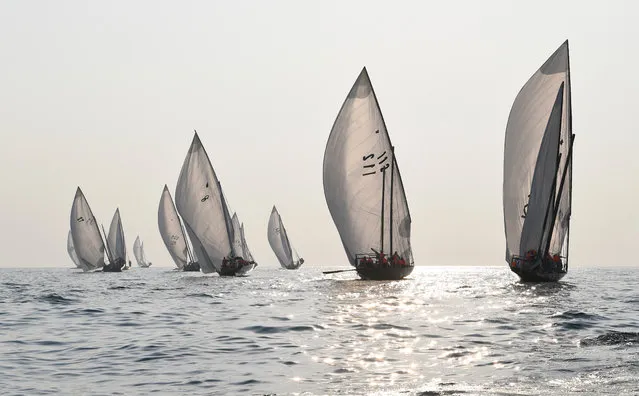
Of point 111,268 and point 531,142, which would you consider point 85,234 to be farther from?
point 531,142

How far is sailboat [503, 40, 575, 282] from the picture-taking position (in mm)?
53562

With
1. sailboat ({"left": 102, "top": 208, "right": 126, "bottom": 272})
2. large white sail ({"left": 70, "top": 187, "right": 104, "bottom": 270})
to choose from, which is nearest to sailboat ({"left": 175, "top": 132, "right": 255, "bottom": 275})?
large white sail ({"left": 70, "top": 187, "right": 104, "bottom": 270})

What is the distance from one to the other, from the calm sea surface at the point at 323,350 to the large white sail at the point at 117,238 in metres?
97.7

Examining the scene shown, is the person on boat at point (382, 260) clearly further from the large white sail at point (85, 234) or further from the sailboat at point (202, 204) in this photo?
the large white sail at point (85, 234)

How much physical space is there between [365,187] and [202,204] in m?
20.5

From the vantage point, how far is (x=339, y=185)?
61.8 m

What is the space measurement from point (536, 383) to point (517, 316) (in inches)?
604

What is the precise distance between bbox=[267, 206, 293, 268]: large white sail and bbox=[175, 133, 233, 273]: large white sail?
65.3 m

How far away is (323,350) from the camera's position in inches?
820

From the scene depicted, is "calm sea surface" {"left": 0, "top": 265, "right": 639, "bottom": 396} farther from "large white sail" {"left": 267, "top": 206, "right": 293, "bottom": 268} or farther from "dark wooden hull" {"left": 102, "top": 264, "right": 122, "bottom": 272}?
"large white sail" {"left": 267, "top": 206, "right": 293, "bottom": 268}

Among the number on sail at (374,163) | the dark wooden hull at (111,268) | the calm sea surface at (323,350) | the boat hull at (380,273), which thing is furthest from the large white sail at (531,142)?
the dark wooden hull at (111,268)

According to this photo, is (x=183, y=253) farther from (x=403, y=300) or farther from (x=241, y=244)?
(x=403, y=300)

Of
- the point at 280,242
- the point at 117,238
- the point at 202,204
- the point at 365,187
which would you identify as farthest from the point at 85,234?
the point at 365,187

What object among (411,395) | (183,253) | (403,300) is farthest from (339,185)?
(183,253)
